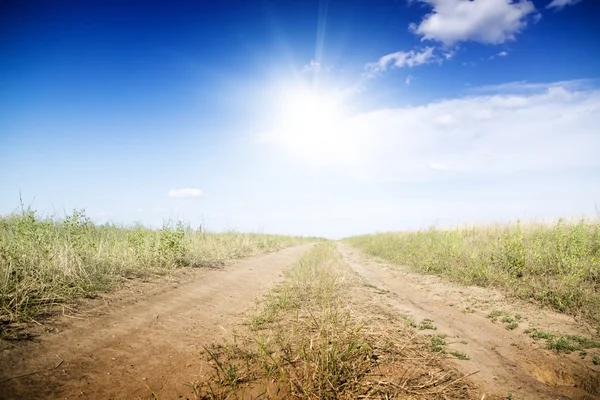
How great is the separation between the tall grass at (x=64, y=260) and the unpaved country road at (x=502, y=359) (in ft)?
21.3

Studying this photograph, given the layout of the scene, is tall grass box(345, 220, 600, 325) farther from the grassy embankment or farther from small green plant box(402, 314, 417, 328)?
the grassy embankment

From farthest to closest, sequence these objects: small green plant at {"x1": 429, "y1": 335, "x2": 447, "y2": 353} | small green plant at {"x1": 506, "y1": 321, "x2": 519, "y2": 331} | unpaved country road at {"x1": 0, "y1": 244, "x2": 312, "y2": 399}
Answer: small green plant at {"x1": 506, "y1": 321, "x2": 519, "y2": 331}, small green plant at {"x1": 429, "y1": 335, "x2": 447, "y2": 353}, unpaved country road at {"x1": 0, "y1": 244, "x2": 312, "y2": 399}

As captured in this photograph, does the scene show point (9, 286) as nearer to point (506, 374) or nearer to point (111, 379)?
point (111, 379)

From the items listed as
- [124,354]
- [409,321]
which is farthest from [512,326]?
[124,354]

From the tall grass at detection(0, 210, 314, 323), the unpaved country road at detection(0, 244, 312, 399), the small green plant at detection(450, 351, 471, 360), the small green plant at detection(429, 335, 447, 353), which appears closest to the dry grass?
the tall grass at detection(0, 210, 314, 323)

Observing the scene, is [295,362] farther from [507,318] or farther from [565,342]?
[507,318]

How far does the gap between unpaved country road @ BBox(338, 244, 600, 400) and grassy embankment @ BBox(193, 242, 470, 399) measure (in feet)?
1.93

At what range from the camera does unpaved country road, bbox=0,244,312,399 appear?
277cm

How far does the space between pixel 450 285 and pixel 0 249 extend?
10786 millimetres

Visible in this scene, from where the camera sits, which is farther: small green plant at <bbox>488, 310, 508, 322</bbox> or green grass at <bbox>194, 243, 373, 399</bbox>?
small green plant at <bbox>488, 310, 508, 322</bbox>

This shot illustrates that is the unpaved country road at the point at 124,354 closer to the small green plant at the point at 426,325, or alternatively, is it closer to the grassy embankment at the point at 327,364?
the grassy embankment at the point at 327,364

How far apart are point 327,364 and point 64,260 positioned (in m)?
5.59

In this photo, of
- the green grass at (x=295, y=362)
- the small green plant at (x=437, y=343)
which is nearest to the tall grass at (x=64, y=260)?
the green grass at (x=295, y=362)

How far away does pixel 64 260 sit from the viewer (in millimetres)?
5344
